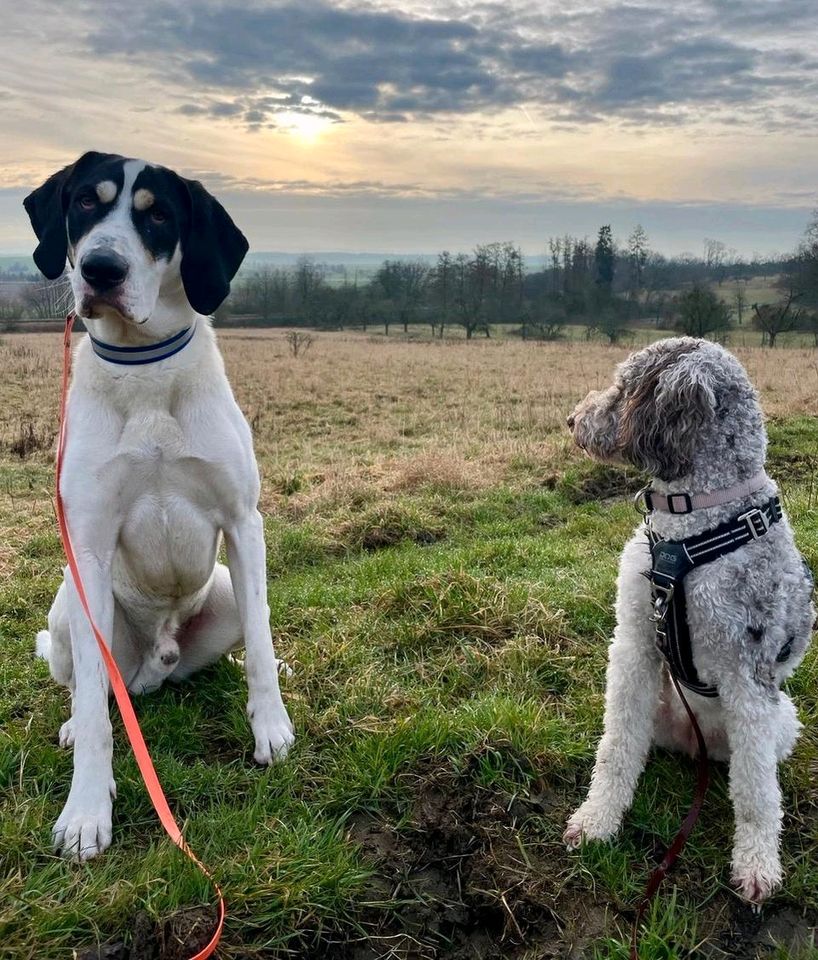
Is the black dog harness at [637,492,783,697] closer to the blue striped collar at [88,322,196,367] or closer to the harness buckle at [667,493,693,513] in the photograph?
the harness buckle at [667,493,693,513]

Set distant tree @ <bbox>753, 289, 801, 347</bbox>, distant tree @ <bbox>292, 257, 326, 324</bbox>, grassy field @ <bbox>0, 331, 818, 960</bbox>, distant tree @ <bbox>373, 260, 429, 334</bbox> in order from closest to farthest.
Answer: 1. grassy field @ <bbox>0, 331, 818, 960</bbox>
2. distant tree @ <bbox>753, 289, 801, 347</bbox>
3. distant tree @ <bbox>292, 257, 326, 324</bbox>
4. distant tree @ <bbox>373, 260, 429, 334</bbox>

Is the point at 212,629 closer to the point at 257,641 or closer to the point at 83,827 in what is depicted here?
the point at 257,641

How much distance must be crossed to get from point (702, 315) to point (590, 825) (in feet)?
131

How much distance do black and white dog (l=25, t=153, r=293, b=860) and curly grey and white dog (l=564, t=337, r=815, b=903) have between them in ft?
5.01

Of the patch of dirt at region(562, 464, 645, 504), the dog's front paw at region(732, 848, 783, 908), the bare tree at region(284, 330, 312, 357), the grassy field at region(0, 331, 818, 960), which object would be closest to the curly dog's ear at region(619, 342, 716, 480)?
the grassy field at region(0, 331, 818, 960)

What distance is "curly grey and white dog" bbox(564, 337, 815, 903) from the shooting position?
2.97 m

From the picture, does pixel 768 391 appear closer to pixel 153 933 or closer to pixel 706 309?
pixel 153 933

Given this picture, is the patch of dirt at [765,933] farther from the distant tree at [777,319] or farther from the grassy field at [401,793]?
the distant tree at [777,319]

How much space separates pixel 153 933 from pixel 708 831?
213cm

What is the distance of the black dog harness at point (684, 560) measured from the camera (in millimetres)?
3004

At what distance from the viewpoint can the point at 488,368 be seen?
27.4 meters

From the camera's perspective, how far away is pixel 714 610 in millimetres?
2949

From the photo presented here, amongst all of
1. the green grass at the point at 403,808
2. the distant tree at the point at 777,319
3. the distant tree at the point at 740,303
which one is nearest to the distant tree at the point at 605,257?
the distant tree at the point at 740,303

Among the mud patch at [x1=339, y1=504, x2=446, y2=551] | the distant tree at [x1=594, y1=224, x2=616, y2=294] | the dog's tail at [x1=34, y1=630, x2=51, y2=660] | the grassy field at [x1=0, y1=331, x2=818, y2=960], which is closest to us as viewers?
the grassy field at [x1=0, y1=331, x2=818, y2=960]
